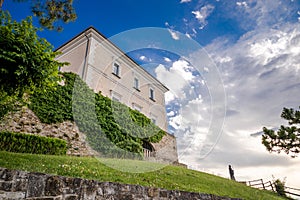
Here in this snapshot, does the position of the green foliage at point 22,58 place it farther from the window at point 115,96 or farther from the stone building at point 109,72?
the window at point 115,96

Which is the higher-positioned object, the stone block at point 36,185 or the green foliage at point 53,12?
the green foliage at point 53,12

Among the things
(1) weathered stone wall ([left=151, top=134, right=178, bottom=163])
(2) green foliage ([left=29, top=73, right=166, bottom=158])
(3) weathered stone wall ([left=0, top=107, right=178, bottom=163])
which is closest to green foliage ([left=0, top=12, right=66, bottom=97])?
(3) weathered stone wall ([left=0, top=107, right=178, bottom=163])

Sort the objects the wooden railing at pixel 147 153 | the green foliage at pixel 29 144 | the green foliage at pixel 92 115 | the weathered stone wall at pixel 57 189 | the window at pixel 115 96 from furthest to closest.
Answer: the window at pixel 115 96
the wooden railing at pixel 147 153
the green foliage at pixel 92 115
the green foliage at pixel 29 144
the weathered stone wall at pixel 57 189

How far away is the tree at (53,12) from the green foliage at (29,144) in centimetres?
451

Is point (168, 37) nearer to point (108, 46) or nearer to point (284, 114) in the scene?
point (108, 46)

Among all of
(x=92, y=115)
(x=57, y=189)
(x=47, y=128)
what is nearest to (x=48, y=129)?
(x=47, y=128)

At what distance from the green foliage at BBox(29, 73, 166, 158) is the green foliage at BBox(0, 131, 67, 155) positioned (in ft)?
5.06

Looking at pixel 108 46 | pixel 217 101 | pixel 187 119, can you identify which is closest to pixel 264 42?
pixel 217 101

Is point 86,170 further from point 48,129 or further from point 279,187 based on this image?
point 279,187

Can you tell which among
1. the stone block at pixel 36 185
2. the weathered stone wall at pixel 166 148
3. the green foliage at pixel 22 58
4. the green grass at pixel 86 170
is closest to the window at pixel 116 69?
the weathered stone wall at pixel 166 148

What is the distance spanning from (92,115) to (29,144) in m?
4.31

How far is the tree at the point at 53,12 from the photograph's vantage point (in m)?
8.42

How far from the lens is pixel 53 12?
858 centimetres

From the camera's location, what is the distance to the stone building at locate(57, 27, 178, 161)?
48.1ft
